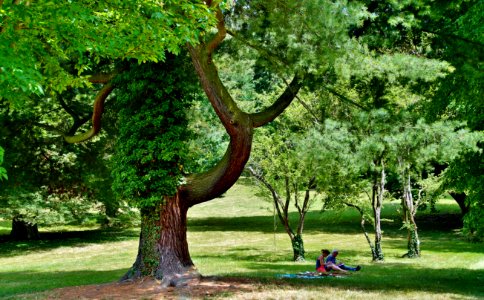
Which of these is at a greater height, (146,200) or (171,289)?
(146,200)

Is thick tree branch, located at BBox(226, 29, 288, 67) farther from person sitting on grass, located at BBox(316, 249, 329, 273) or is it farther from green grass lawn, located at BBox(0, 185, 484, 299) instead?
person sitting on grass, located at BBox(316, 249, 329, 273)

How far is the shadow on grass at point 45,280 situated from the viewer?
14.3m

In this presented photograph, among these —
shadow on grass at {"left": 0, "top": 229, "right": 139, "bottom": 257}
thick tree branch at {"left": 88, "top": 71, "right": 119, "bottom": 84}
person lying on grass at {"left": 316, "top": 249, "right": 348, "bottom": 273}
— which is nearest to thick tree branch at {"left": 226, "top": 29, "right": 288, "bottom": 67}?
thick tree branch at {"left": 88, "top": 71, "right": 119, "bottom": 84}

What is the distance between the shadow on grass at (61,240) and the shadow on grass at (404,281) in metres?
16.6

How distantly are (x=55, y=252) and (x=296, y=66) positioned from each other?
67.7 ft

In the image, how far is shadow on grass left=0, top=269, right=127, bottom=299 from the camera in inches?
565

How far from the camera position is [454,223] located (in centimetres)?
3628

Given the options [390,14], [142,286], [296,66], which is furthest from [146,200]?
[390,14]

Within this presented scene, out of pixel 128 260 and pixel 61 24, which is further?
pixel 128 260

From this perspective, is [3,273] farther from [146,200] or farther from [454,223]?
[454,223]

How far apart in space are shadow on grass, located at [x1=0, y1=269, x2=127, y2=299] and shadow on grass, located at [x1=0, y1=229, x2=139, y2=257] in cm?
841

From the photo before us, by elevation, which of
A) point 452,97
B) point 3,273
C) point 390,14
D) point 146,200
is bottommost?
point 3,273

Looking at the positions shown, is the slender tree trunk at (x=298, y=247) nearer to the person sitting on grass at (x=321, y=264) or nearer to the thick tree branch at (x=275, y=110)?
the person sitting on grass at (x=321, y=264)

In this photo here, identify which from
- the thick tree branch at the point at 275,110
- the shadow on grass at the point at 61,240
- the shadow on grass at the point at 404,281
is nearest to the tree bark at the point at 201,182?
the thick tree branch at the point at 275,110
